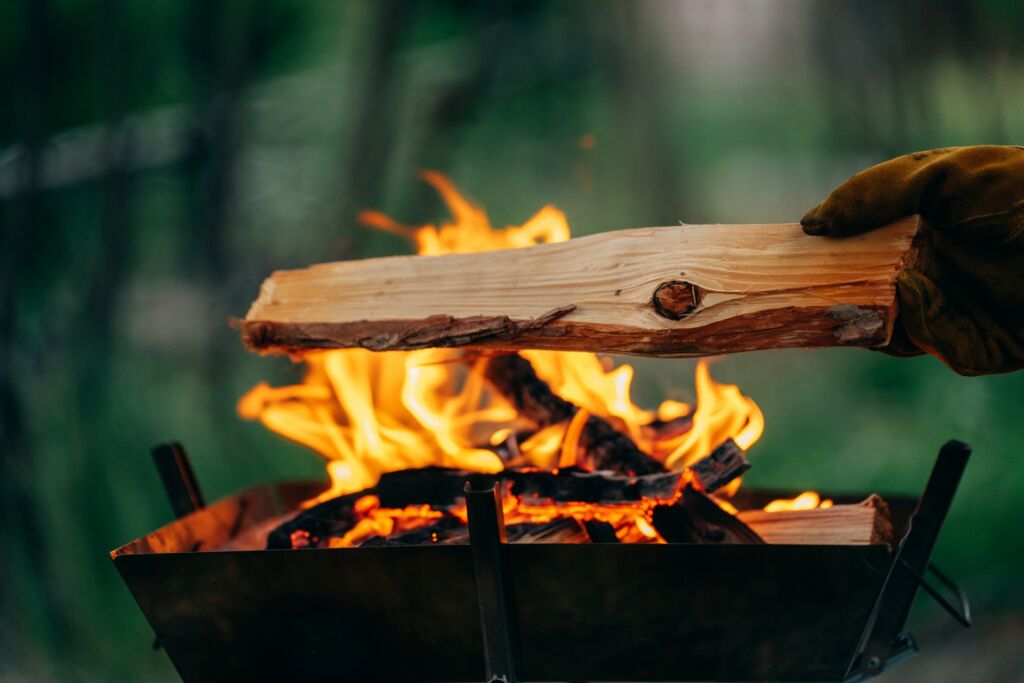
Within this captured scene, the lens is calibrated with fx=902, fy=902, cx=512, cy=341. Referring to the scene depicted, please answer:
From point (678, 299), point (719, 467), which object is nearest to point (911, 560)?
point (719, 467)

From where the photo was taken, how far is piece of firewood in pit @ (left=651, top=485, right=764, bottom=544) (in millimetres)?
1424

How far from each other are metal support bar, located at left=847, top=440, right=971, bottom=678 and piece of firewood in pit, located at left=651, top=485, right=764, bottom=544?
8.7 inches

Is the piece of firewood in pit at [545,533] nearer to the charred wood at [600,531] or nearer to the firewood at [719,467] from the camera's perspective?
the charred wood at [600,531]

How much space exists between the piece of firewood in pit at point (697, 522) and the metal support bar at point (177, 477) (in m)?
0.87

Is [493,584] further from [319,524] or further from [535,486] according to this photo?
[319,524]

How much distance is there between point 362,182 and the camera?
103 inches

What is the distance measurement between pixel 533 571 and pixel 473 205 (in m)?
1.47

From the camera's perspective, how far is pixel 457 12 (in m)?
2.53

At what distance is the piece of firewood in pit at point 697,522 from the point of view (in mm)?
1424

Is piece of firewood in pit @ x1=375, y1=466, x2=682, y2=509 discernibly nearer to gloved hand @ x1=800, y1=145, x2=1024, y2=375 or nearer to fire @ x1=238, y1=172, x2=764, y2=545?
fire @ x1=238, y1=172, x2=764, y2=545

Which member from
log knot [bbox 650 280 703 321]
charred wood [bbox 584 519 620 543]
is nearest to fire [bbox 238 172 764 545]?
charred wood [bbox 584 519 620 543]

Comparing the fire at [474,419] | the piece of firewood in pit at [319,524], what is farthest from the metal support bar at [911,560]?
the piece of firewood in pit at [319,524]

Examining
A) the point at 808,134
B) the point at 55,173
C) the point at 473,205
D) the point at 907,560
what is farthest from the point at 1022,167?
the point at 55,173

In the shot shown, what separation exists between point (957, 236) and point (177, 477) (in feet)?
4.49
